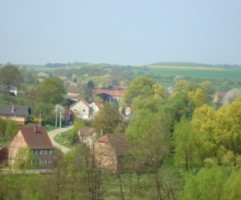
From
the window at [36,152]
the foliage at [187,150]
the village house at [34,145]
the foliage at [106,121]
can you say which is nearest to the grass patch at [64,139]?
the foliage at [106,121]

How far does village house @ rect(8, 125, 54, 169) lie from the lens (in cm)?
4088

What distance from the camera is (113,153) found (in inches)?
1508

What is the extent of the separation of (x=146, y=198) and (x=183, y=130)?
453 inches

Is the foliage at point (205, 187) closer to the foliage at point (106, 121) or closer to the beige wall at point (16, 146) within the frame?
the beige wall at point (16, 146)

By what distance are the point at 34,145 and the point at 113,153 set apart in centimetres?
678

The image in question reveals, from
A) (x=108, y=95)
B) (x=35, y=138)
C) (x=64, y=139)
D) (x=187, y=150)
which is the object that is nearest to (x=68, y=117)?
(x=64, y=139)

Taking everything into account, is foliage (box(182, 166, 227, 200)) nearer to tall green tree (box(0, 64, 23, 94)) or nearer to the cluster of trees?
the cluster of trees

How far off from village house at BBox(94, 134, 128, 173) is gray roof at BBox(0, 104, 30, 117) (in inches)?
821

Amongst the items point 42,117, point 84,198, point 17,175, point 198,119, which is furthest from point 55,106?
point 84,198

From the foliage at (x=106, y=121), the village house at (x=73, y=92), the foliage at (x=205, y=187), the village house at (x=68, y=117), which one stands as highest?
the foliage at (x=205, y=187)

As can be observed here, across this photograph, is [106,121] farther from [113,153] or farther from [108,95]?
[108,95]

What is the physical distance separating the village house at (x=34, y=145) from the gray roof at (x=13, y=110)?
18798 millimetres

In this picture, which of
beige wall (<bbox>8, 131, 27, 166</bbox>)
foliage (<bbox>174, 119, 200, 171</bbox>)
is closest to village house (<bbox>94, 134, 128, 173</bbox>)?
foliage (<bbox>174, 119, 200, 171</bbox>)

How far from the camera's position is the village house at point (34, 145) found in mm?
40875
